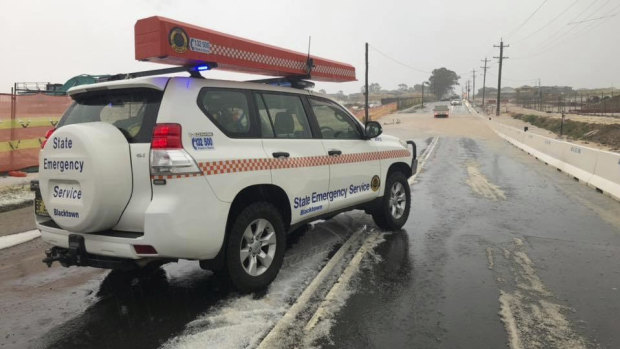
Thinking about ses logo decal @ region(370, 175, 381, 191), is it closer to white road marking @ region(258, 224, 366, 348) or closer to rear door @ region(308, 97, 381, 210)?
rear door @ region(308, 97, 381, 210)

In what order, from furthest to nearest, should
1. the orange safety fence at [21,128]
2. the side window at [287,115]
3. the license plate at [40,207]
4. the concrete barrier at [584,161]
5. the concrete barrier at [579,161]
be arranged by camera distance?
the concrete barrier at [579,161] < the orange safety fence at [21,128] < the concrete barrier at [584,161] < the side window at [287,115] < the license plate at [40,207]

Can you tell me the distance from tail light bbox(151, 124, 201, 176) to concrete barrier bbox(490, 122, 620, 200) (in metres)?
8.60

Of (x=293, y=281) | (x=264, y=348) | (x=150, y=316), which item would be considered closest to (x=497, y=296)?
(x=293, y=281)

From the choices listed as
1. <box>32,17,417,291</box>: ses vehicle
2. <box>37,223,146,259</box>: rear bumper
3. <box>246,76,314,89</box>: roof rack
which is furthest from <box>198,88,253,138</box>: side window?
<box>37,223,146,259</box>: rear bumper

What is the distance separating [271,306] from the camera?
12.4 ft

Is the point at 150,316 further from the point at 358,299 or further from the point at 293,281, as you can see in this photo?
the point at 358,299

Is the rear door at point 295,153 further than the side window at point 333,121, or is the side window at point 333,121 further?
the side window at point 333,121

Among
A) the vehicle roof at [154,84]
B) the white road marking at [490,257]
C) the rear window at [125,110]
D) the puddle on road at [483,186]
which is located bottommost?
the white road marking at [490,257]

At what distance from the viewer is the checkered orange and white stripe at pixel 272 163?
349 cm

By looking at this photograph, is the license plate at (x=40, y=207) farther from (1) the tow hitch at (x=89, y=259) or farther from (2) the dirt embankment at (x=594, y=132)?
(2) the dirt embankment at (x=594, y=132)

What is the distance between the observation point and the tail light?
331cm

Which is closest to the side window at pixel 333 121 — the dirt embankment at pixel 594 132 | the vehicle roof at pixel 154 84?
the vehicle roof at pixel 154 84

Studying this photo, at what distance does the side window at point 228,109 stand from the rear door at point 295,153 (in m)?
0.20

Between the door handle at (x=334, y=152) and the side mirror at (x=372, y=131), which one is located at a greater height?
the side mirror at (x=372, y=131)
